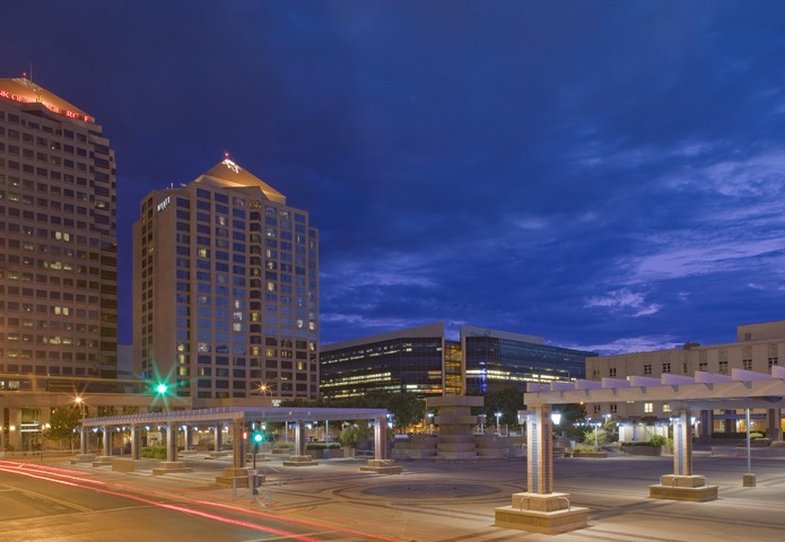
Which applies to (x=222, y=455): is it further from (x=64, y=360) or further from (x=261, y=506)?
(x=64, y=360)

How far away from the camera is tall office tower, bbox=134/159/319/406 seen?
560ft

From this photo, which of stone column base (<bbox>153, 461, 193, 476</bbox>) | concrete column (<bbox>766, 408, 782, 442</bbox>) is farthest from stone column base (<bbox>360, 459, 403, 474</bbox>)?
concrete column (<bbox>766, 408, 782, 442</bbox>)

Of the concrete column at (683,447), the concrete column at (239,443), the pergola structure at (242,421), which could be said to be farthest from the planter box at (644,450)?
the concrete column at (239,443)

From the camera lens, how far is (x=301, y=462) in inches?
2362

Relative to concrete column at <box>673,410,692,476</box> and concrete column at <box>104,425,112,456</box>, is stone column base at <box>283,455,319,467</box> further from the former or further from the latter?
concrete column at <box>673,410,692,476</box>

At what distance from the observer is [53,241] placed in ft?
503

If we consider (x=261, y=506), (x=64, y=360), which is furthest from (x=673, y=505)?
(x=64, y=360)

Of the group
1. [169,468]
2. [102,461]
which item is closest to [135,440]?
[102,461]

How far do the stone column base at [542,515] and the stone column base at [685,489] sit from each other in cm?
846

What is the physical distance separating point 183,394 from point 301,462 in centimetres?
11297

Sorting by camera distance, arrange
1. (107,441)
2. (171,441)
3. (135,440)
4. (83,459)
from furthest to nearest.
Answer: (83,459) < (107,441) < (135,440) < (171,441)

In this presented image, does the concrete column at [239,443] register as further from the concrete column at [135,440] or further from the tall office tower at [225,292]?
the tall office tower at [225,292]

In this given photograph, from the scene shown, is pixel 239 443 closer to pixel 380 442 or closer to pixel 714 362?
pixel 380 442

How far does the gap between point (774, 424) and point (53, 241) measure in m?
133
